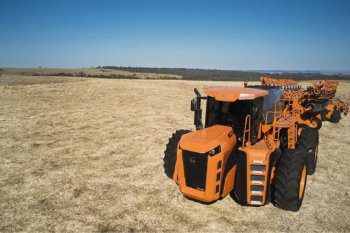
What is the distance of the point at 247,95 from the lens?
21.9 ft

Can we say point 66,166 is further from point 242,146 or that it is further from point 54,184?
point 242,146

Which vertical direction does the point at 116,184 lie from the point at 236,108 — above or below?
below

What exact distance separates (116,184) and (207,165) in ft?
11.5

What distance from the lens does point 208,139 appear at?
6617 millimetres

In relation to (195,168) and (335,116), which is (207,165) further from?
(335,116)

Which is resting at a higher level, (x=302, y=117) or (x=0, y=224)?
(x=302, y=117)

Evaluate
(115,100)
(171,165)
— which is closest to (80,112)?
(115,100)

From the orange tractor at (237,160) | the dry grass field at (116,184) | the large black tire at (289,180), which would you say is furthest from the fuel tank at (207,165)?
the large black tire at (289,180)

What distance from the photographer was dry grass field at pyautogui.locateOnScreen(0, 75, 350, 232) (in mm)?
6645

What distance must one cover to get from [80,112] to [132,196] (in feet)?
40.7

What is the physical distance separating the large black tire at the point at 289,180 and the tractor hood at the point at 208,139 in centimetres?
126

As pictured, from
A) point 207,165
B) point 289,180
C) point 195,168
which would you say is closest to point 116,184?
point 195,168

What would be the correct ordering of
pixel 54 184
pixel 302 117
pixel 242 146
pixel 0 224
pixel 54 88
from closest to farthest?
pixel 0 224, pixel 242 146, pixel 54 184, pixel 302 117, pixel 54 88

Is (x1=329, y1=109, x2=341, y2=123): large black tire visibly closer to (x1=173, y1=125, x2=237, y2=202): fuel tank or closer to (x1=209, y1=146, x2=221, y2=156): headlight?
(x1=173, y1=125, x2=237, y2=202): fuel tank
